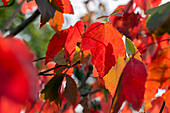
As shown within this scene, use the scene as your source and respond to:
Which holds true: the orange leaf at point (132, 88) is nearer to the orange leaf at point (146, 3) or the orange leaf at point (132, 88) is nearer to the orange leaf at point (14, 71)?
the orange leaf at point (14, 71)

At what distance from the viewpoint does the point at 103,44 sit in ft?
1.67

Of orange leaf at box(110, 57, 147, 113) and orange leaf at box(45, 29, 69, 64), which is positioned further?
orange leaf at box(45, 29, 69, 64)

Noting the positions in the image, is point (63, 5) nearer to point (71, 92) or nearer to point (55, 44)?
point (55, 44)

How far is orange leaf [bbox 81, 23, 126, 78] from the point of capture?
48cm

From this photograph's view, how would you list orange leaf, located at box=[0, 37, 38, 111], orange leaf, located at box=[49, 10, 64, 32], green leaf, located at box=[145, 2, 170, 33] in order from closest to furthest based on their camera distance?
orange leaf, located at box=[0, 37, 38, 111] → green leaf, located at box=[145, 2, 170, 33] → orange leaf, located at box=[49, 10, 64, 32]

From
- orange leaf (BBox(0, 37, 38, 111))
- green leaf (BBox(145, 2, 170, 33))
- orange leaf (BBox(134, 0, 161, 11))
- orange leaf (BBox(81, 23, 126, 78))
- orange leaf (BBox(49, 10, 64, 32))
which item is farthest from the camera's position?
orange leaf (BBox(134, 0, 161, 11))

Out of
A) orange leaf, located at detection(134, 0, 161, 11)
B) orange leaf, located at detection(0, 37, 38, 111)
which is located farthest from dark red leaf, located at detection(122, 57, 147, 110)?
orange leaf, located at detection(134, 0, 161, 11)

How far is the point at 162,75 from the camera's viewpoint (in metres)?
0.45

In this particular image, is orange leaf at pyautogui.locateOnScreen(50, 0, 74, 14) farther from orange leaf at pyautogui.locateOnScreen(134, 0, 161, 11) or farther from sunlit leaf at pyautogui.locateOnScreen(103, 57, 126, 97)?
orange leaf at pyautogui.locateOnScreen(134, 0, 161, 11)

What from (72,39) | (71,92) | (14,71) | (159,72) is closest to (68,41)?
(72,39)

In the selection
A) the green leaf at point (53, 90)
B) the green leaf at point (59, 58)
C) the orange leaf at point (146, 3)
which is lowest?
the green leaf at point (53, 90)

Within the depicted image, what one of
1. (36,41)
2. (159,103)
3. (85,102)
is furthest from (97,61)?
(36,41)

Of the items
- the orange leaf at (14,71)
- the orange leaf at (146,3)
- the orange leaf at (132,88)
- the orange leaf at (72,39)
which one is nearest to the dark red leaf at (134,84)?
the orange leaf at (132,88)

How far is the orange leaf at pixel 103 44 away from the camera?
0.48 metres
